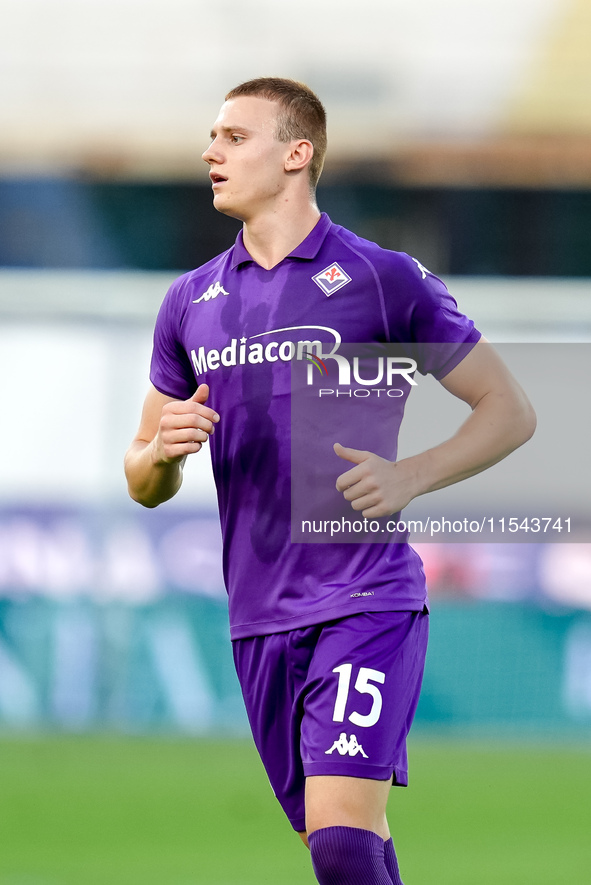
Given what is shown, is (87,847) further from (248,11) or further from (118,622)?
(248,11)

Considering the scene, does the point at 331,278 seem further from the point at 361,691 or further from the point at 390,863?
the point at 390,863

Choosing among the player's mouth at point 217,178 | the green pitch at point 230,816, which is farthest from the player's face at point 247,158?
the green pitch at point 230,816

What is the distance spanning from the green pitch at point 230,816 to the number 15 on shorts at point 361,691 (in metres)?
2.11

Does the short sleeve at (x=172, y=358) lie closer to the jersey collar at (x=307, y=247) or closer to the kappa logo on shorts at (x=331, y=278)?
the jersey collar at (x=307, y=247)

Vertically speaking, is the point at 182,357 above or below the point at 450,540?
above

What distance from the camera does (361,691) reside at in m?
2.46

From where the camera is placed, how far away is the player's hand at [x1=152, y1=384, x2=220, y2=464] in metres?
2.42

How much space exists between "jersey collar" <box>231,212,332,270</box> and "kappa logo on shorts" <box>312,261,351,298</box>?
6 cm

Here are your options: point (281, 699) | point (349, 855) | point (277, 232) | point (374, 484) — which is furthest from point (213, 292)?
point (349, 855)

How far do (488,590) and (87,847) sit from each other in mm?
3215

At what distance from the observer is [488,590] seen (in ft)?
23.5

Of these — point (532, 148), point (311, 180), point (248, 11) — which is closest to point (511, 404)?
point (311, 180)

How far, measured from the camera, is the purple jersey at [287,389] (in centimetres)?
259

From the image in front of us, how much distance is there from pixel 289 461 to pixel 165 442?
1.07 ft
